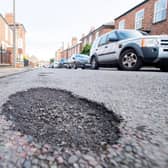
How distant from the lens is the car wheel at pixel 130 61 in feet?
21.3

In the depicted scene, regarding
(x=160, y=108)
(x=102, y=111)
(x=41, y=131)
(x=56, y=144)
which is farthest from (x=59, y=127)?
(x=160, y=108)

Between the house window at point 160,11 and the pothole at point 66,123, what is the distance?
15.5 m

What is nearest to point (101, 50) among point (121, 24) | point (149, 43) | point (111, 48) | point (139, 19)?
point (111, 48)

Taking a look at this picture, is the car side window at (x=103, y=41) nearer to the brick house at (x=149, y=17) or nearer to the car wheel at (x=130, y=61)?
the car wheel at (x=130, y=61)

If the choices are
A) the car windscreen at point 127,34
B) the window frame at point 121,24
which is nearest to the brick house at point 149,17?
the window frame at point 121,24

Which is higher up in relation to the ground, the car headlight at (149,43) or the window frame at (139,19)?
the window frame at (139,19)

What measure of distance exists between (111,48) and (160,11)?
33.1 feet

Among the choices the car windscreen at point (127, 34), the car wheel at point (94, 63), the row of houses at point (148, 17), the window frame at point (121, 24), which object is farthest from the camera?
the window frame at point (121, 24)

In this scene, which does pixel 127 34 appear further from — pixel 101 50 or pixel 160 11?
pixel 160 11

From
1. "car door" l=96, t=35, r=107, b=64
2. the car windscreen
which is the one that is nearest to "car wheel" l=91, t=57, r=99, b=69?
"car door" l=96, t=35, r=107, b=64

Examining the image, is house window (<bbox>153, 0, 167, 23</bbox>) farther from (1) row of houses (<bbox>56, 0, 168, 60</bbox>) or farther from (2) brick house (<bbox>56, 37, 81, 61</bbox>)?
(2) brick house (<bbox>56, 37, 81, 61</bbox>)

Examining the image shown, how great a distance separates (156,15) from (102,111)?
1668 centimetres

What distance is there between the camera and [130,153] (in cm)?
91

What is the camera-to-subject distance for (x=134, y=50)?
6520mm
